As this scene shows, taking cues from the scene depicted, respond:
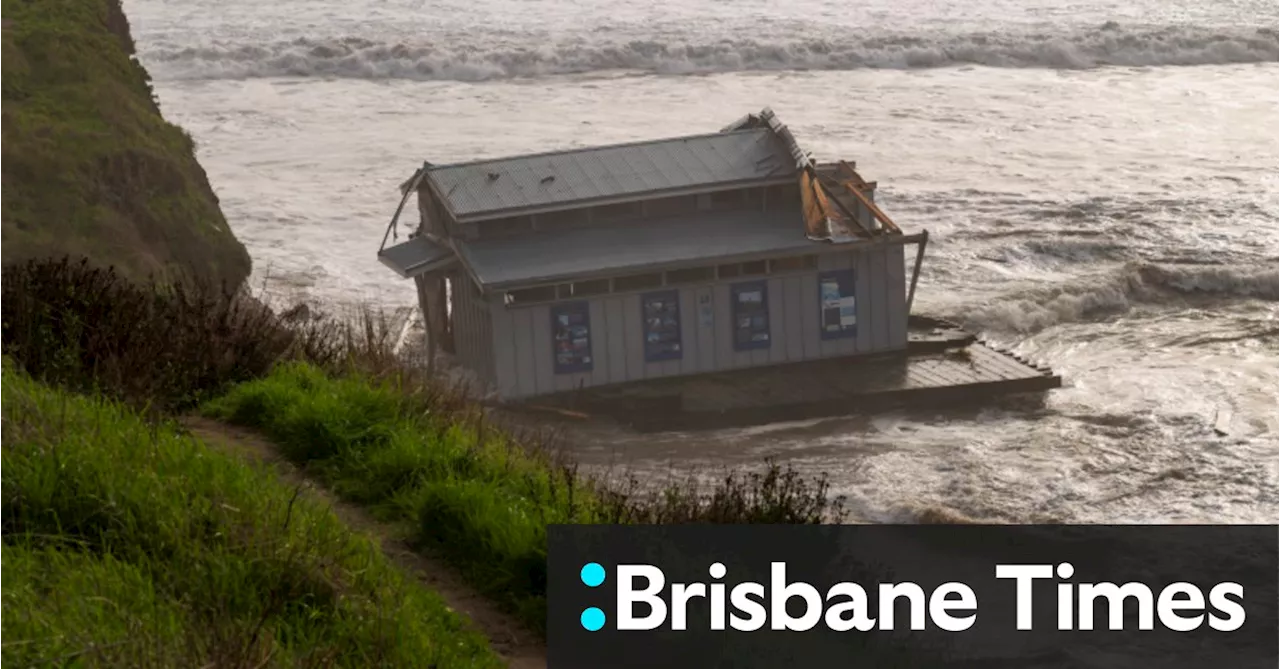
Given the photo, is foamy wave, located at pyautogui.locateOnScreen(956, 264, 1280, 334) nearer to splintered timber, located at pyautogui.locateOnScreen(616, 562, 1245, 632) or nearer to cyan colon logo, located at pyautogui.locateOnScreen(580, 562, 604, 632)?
splintered timber, located at pyautogui.locateOnScreen(616, 562, 1245, 632)

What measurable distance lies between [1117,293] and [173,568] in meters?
22.5

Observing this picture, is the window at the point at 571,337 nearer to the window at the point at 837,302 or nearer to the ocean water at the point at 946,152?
the ocean water at the point at 946,152

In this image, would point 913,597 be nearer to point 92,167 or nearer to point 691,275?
point 691,275

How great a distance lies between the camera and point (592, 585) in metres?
7.08

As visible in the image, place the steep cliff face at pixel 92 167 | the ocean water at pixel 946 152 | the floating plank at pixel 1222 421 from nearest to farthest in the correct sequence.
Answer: the steep cliff face at pixel 92 167
the ocean water at pixel 946 152
the floating plank at pixel 1222 421

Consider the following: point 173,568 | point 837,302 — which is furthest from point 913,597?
point 837,302

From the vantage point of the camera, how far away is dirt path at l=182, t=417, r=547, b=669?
273 inches

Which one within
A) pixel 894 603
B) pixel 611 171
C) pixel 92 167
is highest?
pixel 92 167

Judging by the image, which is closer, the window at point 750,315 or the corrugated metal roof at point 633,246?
the corrugated metal roof at point 633,246

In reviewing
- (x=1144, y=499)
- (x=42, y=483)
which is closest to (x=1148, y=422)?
(x=1144, y=499)

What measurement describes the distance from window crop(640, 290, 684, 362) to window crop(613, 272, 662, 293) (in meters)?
0.13

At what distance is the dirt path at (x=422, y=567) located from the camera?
22.7 feet

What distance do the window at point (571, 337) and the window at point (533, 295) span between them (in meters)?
0.16

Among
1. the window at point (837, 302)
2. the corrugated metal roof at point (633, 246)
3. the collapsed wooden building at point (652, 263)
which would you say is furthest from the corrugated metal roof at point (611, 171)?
the window at point (837, 302)
